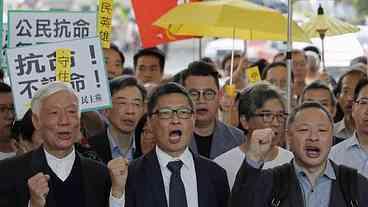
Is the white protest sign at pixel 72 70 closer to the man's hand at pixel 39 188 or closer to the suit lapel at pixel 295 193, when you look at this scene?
the man's hand at pixel 39 188

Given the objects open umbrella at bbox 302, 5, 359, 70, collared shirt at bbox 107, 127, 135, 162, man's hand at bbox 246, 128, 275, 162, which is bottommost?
collared shirt at bbox 107, 127, 135, 162

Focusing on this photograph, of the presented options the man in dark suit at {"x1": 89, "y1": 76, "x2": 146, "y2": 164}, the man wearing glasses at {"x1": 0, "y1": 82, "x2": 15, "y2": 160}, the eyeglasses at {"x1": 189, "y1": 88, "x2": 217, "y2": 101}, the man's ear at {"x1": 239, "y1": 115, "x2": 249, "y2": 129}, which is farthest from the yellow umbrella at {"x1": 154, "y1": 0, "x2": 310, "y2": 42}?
the man's ear at {"x1": 239, "y1": 115, "x2": 249, "y2": 129}

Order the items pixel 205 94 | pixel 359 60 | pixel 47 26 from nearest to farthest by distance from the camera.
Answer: pixel 205 94 → pixel 47 26 → pixel 359 60

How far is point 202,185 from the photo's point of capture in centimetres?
528

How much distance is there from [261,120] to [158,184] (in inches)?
38.6

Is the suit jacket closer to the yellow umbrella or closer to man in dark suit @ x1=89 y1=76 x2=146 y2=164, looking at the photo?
man in dark suit @ x1=89 y1=76 x2=146 y2=164

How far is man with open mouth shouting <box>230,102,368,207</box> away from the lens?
504 cm

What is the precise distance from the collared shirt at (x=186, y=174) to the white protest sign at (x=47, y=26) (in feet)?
6.02

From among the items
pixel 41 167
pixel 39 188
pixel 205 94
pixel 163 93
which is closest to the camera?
pixel 39 188

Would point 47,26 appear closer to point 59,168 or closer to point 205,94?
point 205,94

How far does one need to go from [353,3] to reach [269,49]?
4491 millimetres

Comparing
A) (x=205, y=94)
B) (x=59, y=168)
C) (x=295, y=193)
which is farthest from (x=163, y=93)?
(x=205, y=94)

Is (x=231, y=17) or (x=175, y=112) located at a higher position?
(x=231, y=17)

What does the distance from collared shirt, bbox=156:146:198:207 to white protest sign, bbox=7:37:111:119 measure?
105 centimetres
